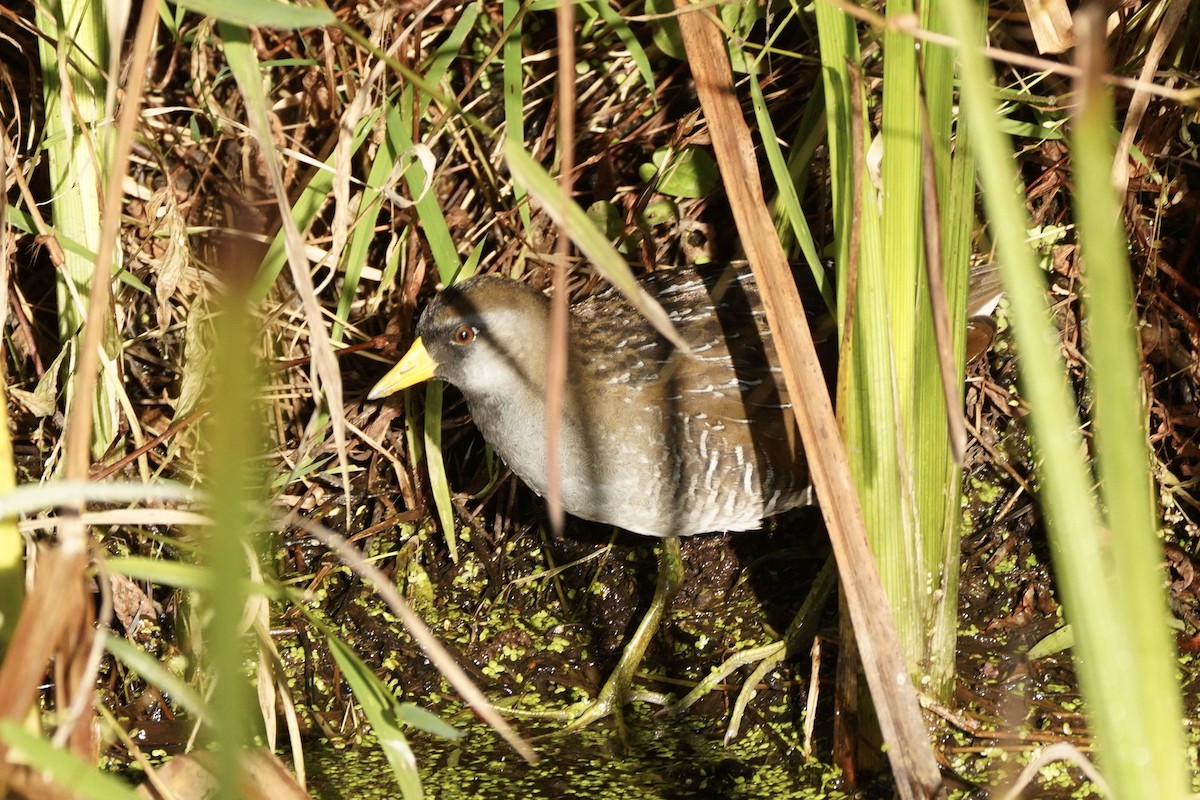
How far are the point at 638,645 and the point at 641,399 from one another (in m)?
0.56

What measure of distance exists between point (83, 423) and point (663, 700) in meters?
1.62

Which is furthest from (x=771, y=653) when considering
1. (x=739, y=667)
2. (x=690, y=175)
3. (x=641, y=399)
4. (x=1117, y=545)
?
(x=1117, y=545)

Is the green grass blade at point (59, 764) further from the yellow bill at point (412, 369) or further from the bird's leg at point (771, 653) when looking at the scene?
the bird's leg at point (771, 653)

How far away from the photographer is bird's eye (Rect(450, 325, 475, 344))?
2416mm

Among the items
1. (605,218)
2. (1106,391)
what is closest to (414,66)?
(605,218)

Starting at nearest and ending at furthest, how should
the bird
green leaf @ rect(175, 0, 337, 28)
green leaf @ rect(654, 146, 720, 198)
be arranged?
green leaf @ rect(175, 0, 337, 28) → the bird → green leaf @ rect(654, 146, 720, 198)

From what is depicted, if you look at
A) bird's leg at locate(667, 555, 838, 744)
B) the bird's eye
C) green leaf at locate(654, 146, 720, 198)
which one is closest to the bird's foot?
bird's leg at locate(667, 555, 838, 744)

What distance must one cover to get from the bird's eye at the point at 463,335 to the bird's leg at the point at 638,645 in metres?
0.59

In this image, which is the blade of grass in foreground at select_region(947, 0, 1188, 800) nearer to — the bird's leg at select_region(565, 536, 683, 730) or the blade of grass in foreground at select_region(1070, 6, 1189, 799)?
the blade of grass in foreground at select_region(1070, 6, 1189, 799)

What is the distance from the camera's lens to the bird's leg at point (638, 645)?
2.56 meters

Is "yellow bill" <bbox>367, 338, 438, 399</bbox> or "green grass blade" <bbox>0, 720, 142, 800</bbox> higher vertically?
"yellow bill" <bbox>367, 338, 438, 399</bbox>

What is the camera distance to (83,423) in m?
1.23

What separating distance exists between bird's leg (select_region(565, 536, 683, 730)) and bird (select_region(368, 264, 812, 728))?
0.15ft

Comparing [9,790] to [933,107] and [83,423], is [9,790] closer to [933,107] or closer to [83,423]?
[83,423]
